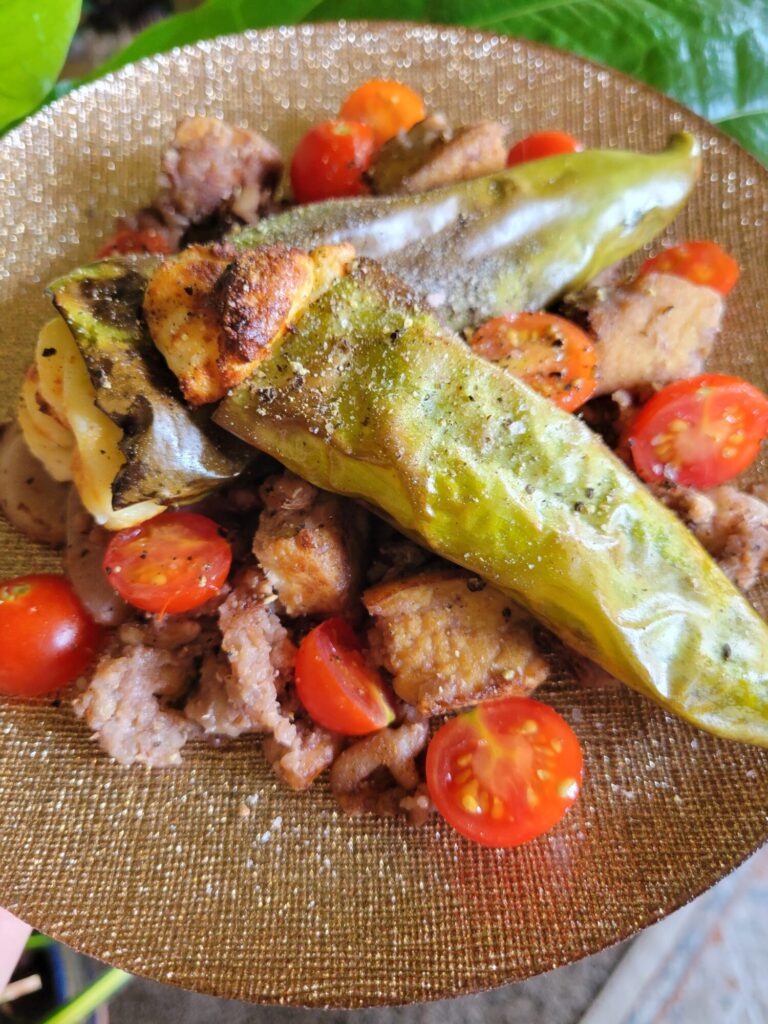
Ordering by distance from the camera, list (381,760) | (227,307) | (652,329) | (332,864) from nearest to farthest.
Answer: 1. (227,307)
2. (332,864)
3. (381,760)
4. (652,329)

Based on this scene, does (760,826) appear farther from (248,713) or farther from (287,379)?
(287,379)

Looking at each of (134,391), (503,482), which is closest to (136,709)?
(134,391)

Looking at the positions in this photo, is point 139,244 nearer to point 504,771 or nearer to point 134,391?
point 134,391

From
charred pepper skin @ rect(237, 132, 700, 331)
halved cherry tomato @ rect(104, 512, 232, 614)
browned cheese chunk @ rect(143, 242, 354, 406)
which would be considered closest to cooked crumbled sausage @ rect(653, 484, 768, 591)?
charred pepper skin @ rect(237, 132, 700, 331)

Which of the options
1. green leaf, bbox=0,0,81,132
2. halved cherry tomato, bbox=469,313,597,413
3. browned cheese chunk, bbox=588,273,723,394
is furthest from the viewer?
green leaf, bbox=0,0,81,132

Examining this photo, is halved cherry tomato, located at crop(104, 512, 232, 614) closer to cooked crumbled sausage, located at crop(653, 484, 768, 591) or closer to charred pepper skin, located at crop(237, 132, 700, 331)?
charred pepper skin, located at crop(237, 132, 700, 331)
